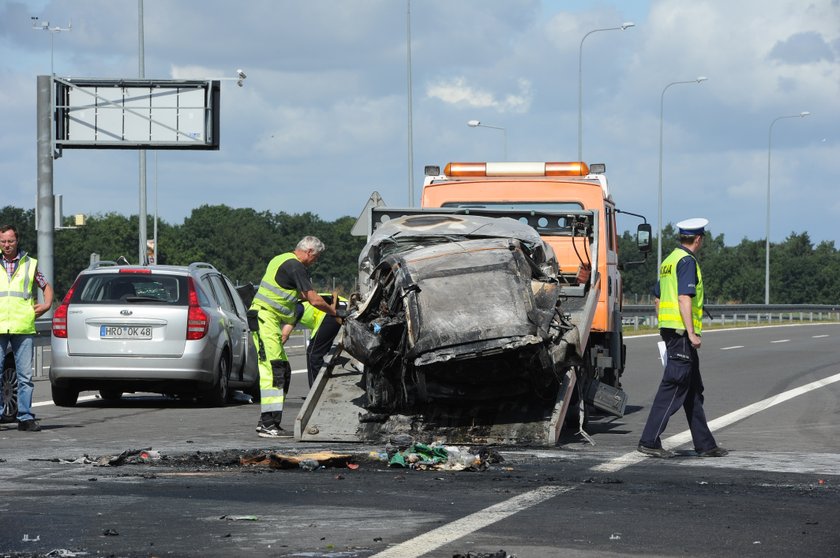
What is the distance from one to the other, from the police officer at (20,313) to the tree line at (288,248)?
85954mm

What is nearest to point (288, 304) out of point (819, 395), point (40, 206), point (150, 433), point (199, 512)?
point (150, 433)

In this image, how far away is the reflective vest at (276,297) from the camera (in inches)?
520

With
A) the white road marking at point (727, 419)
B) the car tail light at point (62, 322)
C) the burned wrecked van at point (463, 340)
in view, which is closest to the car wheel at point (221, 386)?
the car tail light at point (62, 322)

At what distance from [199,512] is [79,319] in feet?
28.1

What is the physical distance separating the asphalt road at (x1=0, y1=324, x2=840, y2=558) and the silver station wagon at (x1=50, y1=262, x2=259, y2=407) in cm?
166

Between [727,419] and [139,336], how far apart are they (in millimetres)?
6043

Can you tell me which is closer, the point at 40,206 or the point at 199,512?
the point at 199,512

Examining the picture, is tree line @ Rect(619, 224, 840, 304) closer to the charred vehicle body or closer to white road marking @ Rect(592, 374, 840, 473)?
white road marking @ Rect(592, 374, 840, 473)

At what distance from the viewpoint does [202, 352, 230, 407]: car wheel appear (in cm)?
1642

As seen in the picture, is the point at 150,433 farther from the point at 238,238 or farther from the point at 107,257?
the point at 238,238

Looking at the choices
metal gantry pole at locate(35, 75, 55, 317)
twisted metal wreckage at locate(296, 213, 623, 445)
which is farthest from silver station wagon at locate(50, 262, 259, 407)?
metal gantry pole at locate(35, 75, 55, 317)

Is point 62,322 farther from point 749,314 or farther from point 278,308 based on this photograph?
Result: point 749,314

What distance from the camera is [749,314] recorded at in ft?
181

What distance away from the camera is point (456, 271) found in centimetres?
1182
